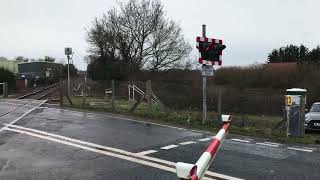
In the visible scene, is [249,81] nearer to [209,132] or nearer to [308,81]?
[308,81]

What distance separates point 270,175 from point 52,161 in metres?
4.22

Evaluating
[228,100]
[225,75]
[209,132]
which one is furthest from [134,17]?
[209,132]

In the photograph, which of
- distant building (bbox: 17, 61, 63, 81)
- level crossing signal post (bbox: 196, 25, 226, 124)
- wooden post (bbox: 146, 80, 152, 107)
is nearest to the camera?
level crossing signal post (bbox: 196, 25, 226, 124)

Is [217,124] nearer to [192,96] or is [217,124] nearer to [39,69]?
[192,96]

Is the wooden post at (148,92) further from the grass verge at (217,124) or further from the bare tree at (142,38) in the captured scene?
the bare tree at (142,38)

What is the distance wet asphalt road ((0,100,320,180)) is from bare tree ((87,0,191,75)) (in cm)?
3925

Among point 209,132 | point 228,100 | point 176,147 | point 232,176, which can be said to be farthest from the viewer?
point 228,100

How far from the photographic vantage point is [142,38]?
53844 millimetres

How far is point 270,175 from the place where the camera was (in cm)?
787

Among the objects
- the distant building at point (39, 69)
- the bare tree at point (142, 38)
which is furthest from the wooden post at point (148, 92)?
the distant building at point (39, 69)

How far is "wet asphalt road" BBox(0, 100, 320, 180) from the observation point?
7934mm

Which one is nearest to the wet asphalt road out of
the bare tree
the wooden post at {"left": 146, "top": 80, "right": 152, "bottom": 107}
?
the wooden post at {"left": 146, "top": 80, "right": 152, "bottom": 107}

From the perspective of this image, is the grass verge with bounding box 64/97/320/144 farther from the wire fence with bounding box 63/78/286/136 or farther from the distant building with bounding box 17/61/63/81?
the distant building with bounding box 17/61/63/81

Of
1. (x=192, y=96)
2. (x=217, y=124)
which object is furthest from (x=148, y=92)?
(x=192, y=96)
